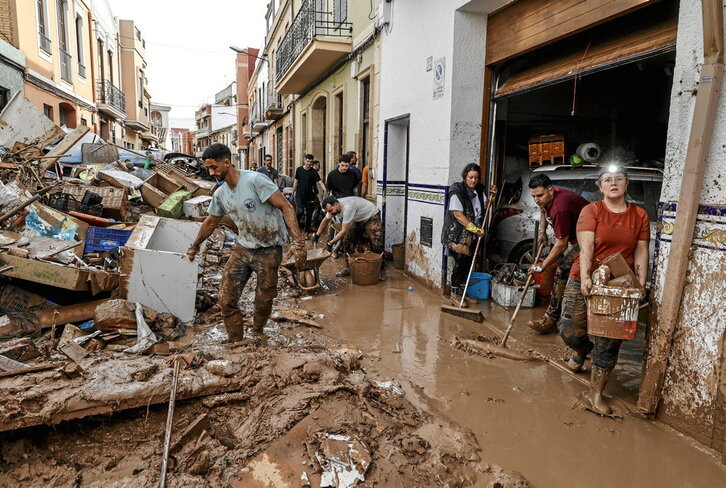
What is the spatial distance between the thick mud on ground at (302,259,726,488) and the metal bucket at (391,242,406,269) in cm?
213

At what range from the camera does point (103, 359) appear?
370 centimetres

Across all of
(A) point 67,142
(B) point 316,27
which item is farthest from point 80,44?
(B) point 316,27

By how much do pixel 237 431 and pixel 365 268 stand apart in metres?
4.18

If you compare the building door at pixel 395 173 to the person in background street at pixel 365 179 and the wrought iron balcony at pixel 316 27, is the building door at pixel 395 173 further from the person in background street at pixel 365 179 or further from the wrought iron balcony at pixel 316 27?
the wrought iron balcony at pixel 316 27

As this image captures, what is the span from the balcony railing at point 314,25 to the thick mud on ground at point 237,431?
9668 mm

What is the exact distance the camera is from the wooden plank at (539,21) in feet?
13.8

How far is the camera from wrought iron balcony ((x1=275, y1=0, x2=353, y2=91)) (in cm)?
1141

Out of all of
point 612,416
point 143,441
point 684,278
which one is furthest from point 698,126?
point 143,441

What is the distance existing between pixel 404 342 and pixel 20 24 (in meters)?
15.5

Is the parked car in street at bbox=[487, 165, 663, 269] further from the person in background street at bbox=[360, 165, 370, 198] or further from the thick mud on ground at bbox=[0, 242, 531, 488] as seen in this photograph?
the thick mud on ground at bbox=[0, 242, 531, 488]

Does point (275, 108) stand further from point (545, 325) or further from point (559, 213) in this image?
point (559, 213)

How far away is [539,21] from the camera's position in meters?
5.13

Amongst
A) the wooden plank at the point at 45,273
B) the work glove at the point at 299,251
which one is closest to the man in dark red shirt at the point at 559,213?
the work glove at the point at 299,251

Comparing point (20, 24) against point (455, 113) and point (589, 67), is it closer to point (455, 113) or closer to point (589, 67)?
point (455, 113)
